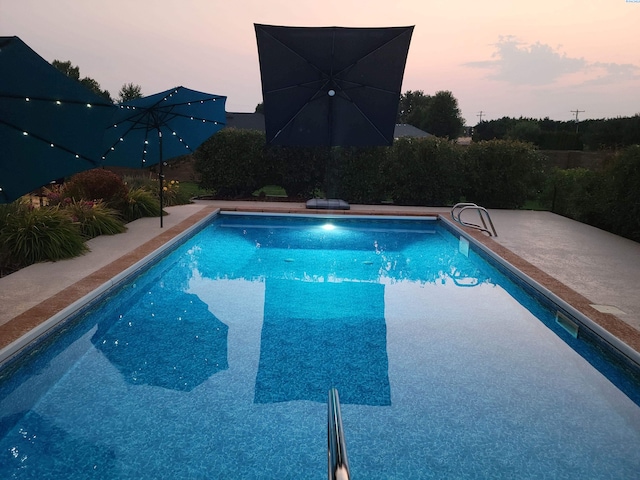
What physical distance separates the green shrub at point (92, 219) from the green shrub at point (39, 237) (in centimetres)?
88

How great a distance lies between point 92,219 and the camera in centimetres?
863

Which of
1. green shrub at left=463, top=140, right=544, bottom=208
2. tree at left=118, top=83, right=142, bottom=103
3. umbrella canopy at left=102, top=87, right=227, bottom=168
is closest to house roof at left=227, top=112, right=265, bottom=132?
tree at left=118, top=83, right=142, bottom=103

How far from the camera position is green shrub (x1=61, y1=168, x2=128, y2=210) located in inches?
386

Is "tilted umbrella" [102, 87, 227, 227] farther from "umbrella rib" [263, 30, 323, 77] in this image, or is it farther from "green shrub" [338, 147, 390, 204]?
"green shrub" [338, 147, 390, 204]

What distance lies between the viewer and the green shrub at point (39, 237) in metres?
6.64

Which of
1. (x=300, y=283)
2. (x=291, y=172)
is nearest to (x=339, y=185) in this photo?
(x=291, y=172)

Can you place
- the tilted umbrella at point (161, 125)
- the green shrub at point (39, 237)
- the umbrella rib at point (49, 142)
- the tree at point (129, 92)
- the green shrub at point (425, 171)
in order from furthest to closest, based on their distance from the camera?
the tree at point (129, 92)
the green shrub at point (425, 171)
the tilted umbrella at point (161, 125)
the green shrub at point (39, 237)
the umbrella rib at point (49, 142)

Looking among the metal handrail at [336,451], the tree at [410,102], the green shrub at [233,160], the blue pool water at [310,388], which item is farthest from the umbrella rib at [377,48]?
the tree at [410,102]

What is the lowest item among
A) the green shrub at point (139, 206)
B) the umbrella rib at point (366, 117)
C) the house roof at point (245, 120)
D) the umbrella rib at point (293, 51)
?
the green shrub at point (139, 206)

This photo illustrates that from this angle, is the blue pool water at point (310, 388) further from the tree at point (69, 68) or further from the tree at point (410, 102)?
the tree at point (410, 102)

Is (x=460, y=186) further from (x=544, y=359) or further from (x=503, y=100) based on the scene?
(x=503, y=100)

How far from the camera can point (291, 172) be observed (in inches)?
575

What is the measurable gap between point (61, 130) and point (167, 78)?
3155cm

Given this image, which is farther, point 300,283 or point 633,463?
point 300,283
